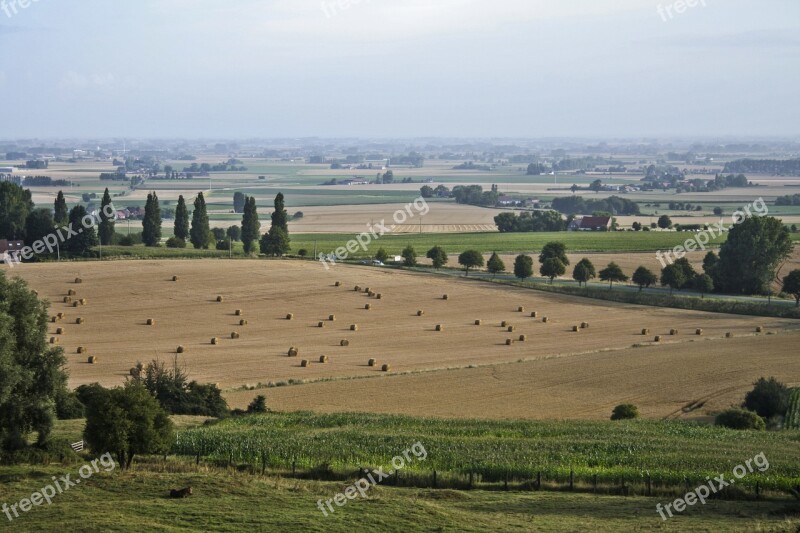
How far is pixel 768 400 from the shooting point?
34938 millimetres

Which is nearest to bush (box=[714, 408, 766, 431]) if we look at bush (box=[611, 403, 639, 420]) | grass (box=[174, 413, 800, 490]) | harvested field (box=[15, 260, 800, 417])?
grass (box=[174, 413, 800, 490])

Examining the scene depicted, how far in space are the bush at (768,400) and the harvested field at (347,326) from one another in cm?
325

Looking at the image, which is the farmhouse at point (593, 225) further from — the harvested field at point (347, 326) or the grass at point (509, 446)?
the grass at point (509, 446)

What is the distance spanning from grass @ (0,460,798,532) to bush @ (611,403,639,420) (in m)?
13.0

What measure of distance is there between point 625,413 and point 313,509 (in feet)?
56.7

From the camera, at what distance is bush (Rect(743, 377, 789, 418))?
3478 centimetres

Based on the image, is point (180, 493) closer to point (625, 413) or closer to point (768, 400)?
point (625, 413)

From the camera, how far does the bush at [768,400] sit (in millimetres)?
34781

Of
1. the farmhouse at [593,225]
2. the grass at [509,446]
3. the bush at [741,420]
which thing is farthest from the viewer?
the farmhouse at [593,225]

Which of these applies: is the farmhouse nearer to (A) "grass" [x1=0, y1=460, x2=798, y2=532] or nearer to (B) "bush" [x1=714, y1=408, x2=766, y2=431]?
(B) "bush" [x1=714, y1=408, x2=766, y2=431]

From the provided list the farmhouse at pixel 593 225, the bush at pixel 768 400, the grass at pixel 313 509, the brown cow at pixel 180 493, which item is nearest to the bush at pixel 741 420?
the bush at pixel 768 400

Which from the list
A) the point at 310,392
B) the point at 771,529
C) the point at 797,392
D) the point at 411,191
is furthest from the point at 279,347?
the point at 411,191

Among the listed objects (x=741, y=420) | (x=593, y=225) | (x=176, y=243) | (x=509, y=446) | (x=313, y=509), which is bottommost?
(x=741, y=420)

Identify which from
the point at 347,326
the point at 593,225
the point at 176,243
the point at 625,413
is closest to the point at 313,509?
the point at 625,413
